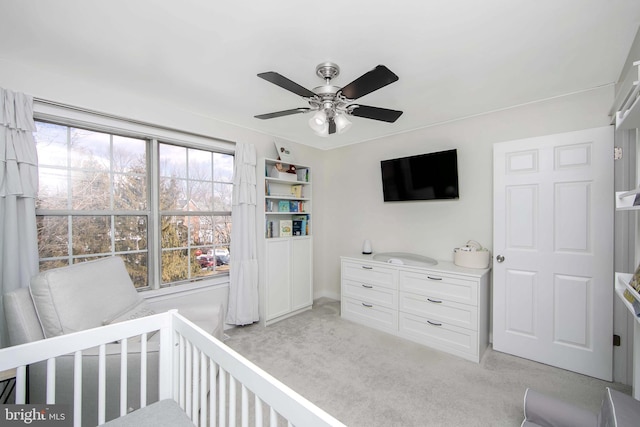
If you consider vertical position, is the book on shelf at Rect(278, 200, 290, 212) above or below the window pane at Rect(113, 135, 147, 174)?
below

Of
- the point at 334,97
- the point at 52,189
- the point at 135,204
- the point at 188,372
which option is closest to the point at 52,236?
the point at 52,189

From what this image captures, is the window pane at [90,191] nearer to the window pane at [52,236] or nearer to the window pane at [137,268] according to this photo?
the window pane at [52,236]

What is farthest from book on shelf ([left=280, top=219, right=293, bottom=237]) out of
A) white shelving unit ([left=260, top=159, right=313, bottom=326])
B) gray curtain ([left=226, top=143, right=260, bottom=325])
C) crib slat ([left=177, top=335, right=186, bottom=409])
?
crib slat ([left=177, top=335, right=186, bottom=409])

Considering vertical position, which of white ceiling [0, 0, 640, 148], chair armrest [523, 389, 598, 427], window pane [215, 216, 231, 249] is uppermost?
white ceiling [0, 0, 640, 148]

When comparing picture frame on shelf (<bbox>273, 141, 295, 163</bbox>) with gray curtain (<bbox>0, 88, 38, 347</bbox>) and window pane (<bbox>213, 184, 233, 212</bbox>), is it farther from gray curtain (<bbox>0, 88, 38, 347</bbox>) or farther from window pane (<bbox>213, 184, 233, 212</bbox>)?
gray curtain (<bbox>0, 88, 38, 347</bbox>)

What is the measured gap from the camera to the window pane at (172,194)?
8.96 ft

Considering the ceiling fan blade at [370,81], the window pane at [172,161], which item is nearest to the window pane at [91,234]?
the window pane at [172,161]

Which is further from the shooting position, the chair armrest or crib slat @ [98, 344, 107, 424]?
the chair armrest

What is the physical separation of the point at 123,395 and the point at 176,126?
233cm

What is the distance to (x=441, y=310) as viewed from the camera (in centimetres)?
257

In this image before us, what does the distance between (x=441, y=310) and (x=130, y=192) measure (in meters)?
3.27

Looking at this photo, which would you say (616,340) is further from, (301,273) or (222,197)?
(222,197)

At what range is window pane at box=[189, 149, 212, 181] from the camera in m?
2.95
